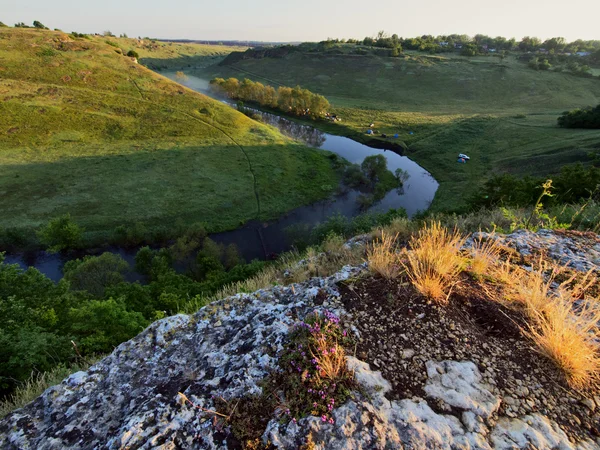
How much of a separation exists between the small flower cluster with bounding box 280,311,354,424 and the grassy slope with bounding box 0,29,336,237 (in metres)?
34.0

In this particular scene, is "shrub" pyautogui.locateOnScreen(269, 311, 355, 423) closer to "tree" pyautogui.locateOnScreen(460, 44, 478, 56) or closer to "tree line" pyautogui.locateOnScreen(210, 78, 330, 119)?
"tree line" pyautogui.locateOnScreen(210, 78, 330, 119)

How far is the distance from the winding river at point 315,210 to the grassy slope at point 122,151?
2.14 meters

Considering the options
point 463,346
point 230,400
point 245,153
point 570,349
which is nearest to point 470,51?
point 245,153

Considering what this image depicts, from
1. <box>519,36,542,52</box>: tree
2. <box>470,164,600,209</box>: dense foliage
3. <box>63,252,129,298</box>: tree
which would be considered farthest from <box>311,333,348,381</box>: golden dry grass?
<box>519,36,542,52</box>: tree

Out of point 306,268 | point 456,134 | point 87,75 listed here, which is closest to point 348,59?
point 456,134

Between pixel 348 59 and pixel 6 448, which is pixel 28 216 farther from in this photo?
pixel 348 59

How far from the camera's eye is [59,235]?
30.1 m

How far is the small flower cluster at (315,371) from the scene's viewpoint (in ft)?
10.3

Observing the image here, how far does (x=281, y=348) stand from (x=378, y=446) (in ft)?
4.99

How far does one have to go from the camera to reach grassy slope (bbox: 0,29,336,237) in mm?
37594

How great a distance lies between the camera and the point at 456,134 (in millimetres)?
64312

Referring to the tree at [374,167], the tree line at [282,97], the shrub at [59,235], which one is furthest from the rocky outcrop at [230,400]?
the tree line at [282,97]

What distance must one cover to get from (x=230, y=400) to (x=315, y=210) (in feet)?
131

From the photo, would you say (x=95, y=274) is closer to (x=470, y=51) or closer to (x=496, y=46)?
(x=470, y=51)
